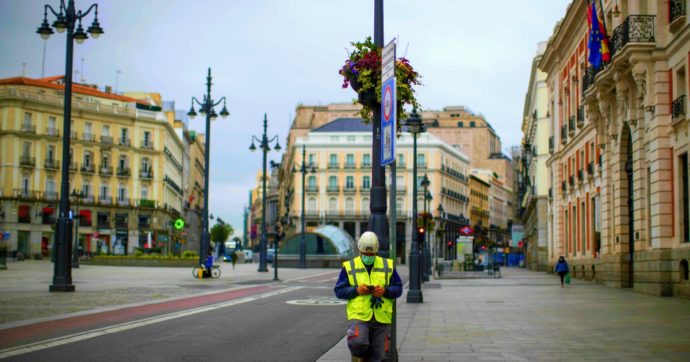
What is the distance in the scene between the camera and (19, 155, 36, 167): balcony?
87875 mm

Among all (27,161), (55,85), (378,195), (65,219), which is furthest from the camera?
(55,85)

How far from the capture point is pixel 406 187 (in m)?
122

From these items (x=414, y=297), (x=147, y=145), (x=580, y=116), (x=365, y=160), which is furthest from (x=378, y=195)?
(x=365, y=160)

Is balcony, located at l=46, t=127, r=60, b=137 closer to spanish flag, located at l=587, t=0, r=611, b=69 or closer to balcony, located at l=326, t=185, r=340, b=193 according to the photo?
balcony, located at l=326, t=185, r=340, b=193

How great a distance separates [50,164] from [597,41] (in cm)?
7116

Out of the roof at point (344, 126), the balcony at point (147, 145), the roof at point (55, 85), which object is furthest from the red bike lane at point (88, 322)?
the roof at point (344, 126)

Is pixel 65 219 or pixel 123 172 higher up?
pixel 123 172

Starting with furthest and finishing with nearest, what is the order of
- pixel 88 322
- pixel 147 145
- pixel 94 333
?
pixel 147 145 < pixel 88 322 < pixel 94 333

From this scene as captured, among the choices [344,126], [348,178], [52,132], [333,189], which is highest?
[344,126]

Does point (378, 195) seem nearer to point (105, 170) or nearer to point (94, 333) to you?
point (94, 333)

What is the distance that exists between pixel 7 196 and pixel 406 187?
5554 cm

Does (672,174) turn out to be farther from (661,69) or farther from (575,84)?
(575,84)

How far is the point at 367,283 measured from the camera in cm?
784

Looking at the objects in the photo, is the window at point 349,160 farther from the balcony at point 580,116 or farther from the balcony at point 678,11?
the balcony at point 678,11
